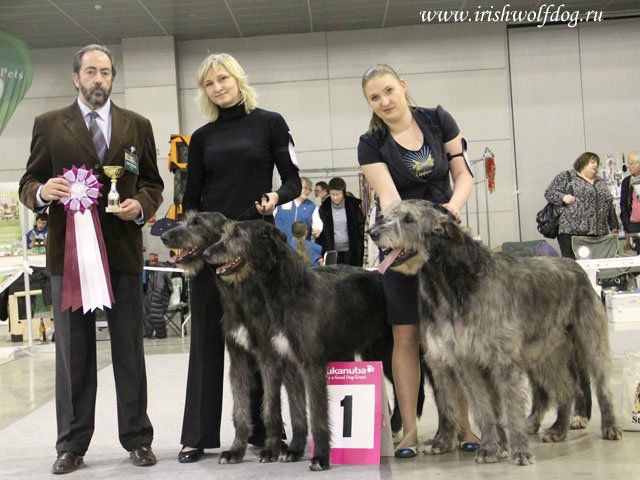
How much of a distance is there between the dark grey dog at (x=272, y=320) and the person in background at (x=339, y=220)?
652cm

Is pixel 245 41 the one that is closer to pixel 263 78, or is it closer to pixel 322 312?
pixel 263 78

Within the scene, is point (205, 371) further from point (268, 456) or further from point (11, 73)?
point (11, 73)

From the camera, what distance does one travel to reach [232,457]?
11.2ft

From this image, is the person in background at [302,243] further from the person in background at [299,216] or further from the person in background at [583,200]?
the person in background at [583,200]

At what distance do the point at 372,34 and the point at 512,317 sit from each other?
33.7 ft

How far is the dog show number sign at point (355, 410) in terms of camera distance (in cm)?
336

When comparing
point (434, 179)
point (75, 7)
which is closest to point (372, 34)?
point (75, 7)

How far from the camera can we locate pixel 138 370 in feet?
11.5

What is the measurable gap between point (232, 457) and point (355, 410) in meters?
0.57

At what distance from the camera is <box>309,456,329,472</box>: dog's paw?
318 centimetres

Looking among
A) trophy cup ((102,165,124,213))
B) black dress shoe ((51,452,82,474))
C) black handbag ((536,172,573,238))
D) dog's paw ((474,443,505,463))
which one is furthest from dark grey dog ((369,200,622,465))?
black handbag ((536,172,573,238))

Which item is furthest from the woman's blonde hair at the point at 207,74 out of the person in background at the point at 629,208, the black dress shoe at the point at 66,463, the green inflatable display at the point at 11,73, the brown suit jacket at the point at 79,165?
the green inflatable display at the point at 11,73

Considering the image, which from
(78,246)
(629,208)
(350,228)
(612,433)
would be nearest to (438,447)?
(612,433)

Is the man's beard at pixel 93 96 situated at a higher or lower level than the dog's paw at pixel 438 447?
higher
